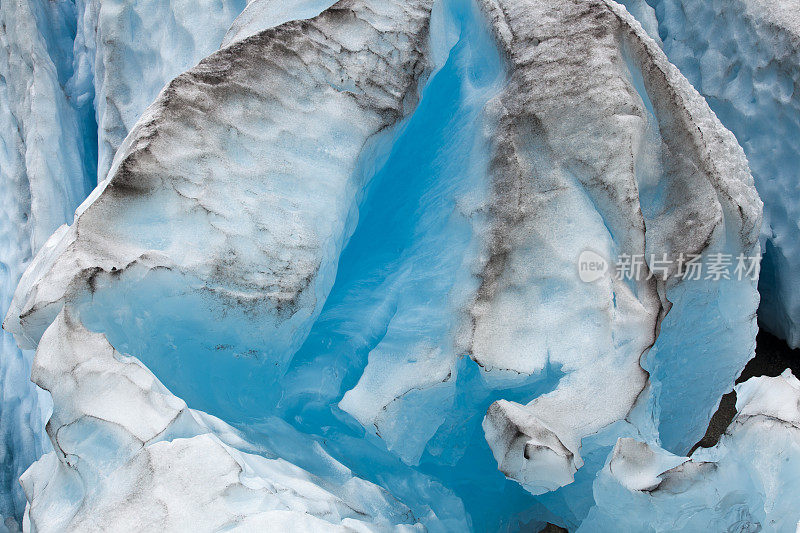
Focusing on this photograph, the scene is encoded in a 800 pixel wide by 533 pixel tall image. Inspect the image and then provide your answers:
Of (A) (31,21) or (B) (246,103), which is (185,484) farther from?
(A) (31,21)

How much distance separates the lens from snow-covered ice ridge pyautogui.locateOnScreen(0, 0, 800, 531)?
4.48 ft

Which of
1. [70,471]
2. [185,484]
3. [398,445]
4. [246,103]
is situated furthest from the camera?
[246,103]

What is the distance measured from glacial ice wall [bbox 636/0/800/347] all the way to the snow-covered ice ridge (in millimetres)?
919

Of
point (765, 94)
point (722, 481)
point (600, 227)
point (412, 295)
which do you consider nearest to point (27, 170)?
point (412, 295)

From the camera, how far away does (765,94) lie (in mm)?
2570

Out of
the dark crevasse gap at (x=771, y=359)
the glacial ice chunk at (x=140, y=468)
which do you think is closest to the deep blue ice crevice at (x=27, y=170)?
the glacial ice chunk at (x=140, y=468)

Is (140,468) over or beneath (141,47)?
beneath

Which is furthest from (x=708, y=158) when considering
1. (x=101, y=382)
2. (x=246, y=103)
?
(x=101, y=382)

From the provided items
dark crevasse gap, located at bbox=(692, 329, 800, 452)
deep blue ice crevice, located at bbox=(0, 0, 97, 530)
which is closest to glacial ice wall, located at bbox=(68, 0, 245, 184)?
deep blue ice crevice, located at bbox=(0, 0, 97, 530)

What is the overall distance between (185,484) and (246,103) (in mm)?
895

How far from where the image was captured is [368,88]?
1.78 m

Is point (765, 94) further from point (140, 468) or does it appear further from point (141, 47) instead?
point (140, 468)

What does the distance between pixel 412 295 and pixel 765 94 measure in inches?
67.3

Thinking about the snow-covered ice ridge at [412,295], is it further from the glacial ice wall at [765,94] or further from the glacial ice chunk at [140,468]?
the glacial ice wall at [765,94]
